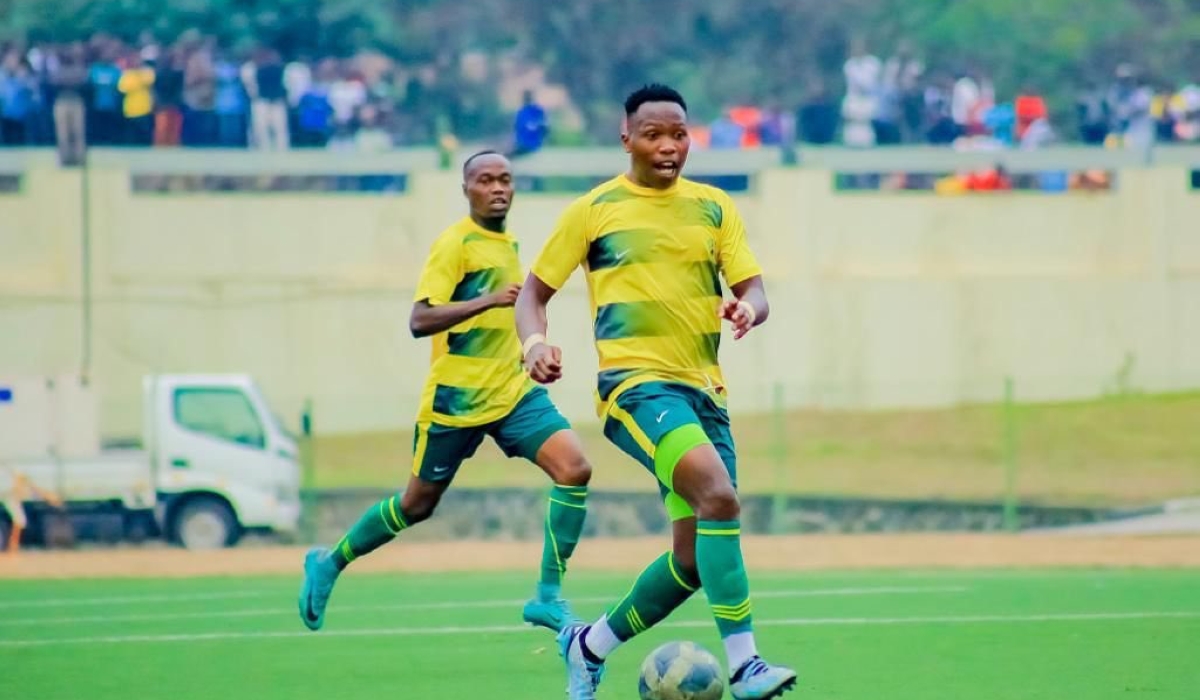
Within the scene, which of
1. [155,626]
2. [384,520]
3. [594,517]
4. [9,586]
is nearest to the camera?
[384,520]

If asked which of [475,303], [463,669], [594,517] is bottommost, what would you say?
[594,517]

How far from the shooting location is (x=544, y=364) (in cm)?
817

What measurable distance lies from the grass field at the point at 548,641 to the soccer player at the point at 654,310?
98 centimetres

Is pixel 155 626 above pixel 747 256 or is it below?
below

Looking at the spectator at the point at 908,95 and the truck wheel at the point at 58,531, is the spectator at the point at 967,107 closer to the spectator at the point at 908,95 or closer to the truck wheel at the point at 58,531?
the spectator at the point at 908,95

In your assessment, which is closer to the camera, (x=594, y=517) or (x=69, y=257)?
(x=594, y=517)

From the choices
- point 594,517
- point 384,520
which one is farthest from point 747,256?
point 594,517

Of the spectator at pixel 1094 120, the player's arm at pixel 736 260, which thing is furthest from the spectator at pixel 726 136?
the player's arm at pixel 736 260

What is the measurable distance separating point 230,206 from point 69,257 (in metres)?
2.44

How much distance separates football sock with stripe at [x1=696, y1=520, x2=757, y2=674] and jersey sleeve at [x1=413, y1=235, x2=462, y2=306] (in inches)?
136

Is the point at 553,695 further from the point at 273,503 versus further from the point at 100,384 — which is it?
the point at 100,384

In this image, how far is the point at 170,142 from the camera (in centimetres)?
3241

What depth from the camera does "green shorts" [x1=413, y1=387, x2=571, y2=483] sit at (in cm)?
1144

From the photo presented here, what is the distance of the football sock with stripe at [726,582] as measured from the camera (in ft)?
26.4
